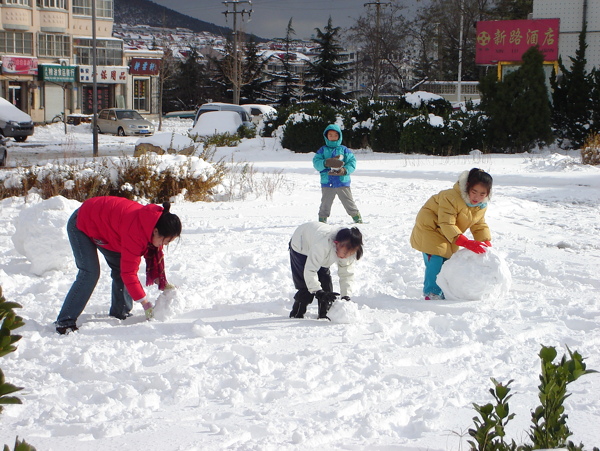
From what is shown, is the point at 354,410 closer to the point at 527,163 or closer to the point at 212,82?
the point at 527,163

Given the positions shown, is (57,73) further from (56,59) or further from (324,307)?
(324,307)

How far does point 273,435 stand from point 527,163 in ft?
48.1

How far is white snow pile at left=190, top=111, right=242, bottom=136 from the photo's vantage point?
2203 centimetres

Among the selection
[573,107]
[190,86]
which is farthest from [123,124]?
[190,86]

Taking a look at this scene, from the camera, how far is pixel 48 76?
44719 mm

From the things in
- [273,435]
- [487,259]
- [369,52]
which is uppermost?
[369,52]

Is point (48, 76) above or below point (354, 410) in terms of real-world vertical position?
above

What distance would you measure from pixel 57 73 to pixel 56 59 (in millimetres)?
1670

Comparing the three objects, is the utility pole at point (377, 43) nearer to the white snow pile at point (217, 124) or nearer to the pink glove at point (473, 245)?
the white snow pile at point (217, 124)

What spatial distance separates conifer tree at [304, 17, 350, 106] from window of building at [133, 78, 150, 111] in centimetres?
1883

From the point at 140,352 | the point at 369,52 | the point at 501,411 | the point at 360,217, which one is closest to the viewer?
the point at 501,411

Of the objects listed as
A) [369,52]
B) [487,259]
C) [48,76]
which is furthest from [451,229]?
[48,76]

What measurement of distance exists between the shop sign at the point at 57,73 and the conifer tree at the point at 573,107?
34.0 meters

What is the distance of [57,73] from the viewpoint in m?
45.5
